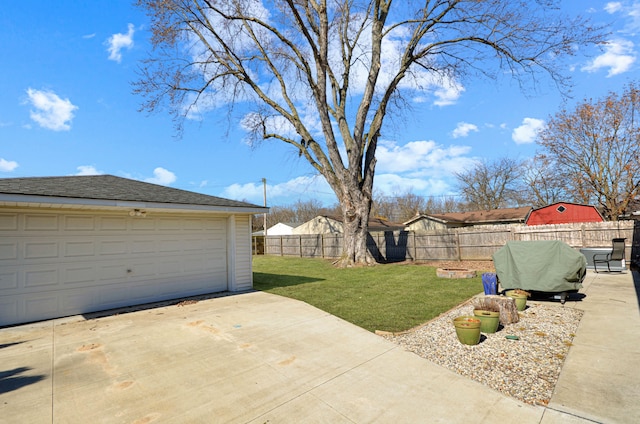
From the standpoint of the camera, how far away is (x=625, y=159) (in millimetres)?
19766

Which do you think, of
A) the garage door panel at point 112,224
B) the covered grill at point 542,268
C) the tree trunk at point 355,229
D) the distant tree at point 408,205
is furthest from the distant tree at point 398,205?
the garage door panel at point 112,224

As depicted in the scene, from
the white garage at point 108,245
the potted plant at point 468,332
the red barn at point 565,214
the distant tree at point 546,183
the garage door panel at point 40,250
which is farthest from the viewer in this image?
the distant tree at point 546,183

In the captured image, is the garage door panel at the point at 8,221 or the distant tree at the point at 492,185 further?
the distant tree at the point at 492,185

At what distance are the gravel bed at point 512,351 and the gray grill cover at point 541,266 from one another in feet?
2.80

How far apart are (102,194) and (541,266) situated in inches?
381

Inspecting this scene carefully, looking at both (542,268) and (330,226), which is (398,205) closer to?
(330,226)

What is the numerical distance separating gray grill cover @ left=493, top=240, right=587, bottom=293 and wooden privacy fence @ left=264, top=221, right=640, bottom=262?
751 cm

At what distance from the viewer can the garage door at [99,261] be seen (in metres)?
5.90

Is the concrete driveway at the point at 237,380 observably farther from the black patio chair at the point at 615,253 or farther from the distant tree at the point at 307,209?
the distant tree at the point at 307,209

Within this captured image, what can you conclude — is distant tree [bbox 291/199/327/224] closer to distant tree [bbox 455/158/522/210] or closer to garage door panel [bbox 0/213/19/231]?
distant tree [bbox 455/158/522/210]

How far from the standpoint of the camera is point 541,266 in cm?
695

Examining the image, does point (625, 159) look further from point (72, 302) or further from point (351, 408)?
point (72, 302)

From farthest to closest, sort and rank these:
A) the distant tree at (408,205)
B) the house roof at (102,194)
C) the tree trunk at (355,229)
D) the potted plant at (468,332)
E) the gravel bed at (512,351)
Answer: the distant tree at (408,205), the tree trunk at (355,229), the house roof at (102,194), the potted plant at (468,332), the gravel bed at (512,351)

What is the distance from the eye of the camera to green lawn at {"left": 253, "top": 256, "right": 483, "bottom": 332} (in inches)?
237
